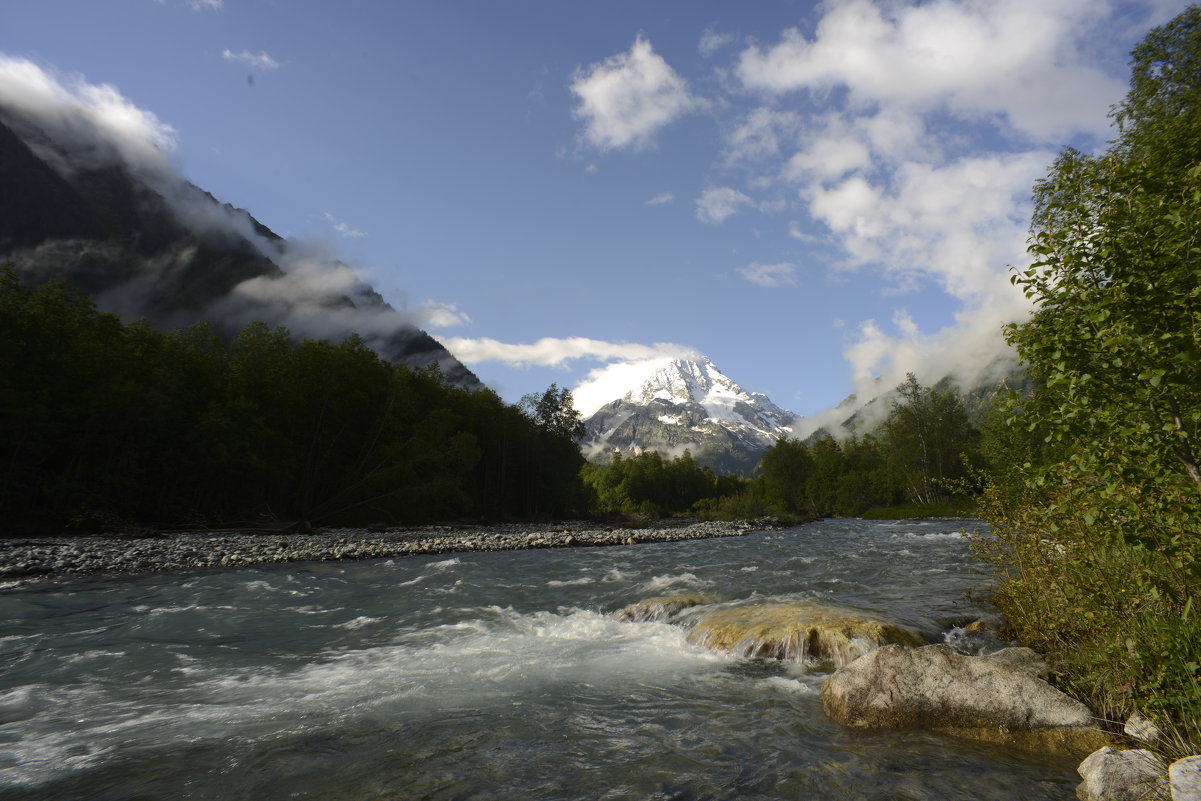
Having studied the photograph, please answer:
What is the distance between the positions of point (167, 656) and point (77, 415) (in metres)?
31.3

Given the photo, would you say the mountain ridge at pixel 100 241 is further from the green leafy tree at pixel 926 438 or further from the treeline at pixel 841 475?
the green leafy tree at pixel 926 438

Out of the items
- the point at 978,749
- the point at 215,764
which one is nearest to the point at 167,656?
the point at 215,764

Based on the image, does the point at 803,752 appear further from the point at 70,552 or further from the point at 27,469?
the point at 27,469

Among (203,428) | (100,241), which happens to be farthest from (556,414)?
(100,241)

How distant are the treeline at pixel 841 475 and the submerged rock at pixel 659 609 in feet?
23.0

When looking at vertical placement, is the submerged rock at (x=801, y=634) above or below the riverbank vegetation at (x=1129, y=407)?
below

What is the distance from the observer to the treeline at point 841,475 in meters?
77.3

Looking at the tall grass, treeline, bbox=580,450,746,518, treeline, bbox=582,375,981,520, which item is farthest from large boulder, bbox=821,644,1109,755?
treeline, bbox=580,450,746,518

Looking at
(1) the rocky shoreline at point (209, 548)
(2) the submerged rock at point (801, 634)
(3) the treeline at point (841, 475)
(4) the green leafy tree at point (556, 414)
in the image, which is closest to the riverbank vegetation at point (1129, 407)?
(2) the submerged rock at point (801, 634)

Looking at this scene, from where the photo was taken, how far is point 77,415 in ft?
109

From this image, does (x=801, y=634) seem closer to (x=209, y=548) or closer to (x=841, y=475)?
(x=209, y=548)

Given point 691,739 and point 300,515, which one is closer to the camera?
point 691,739

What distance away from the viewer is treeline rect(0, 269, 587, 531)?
31.8 metres

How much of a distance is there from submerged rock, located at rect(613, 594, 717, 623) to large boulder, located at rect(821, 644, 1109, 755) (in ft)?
20.4
